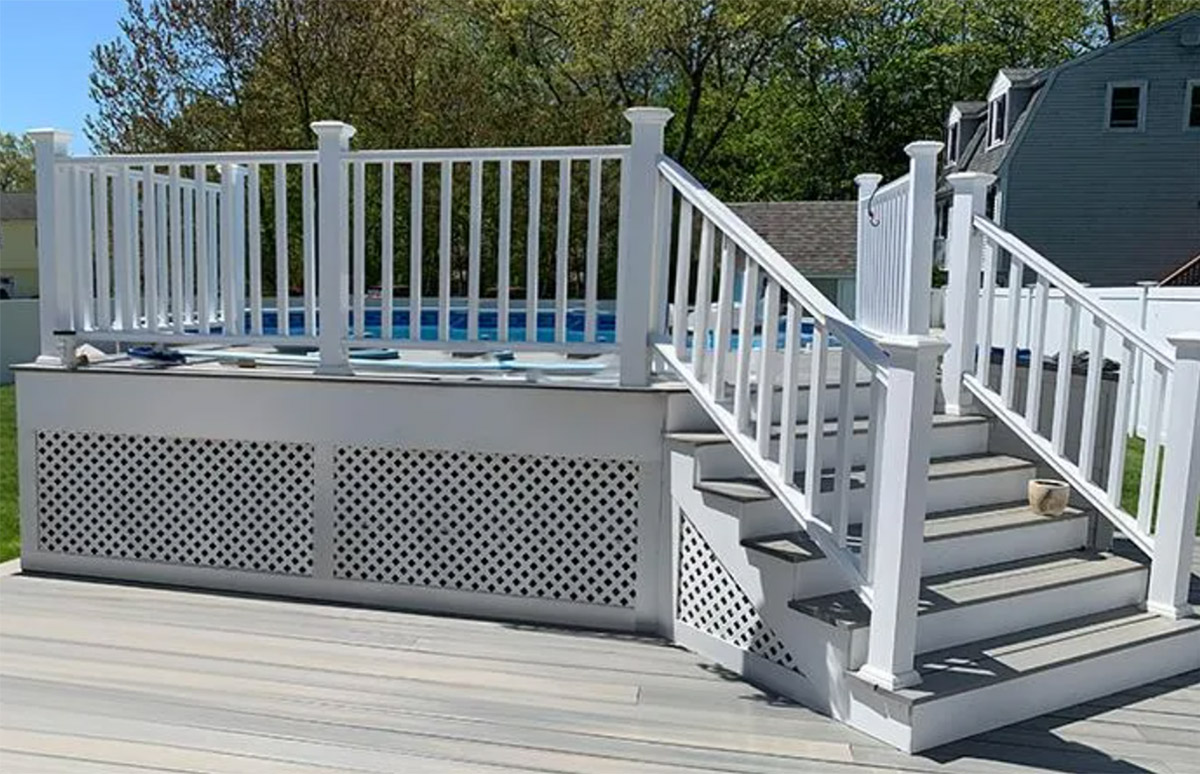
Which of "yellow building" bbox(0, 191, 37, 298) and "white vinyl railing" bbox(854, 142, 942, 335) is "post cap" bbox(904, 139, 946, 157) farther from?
"yellow building" bbox(0, 191, 37, 298)

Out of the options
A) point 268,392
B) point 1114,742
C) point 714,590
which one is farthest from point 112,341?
point 1114,742

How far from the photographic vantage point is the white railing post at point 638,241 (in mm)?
3625

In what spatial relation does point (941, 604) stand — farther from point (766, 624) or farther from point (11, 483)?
point (11, 483)

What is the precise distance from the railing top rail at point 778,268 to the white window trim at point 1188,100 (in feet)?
60.6

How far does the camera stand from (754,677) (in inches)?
130

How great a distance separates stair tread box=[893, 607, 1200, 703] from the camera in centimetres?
288

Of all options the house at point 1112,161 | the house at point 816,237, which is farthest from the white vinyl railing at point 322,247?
the house at point 1112,161

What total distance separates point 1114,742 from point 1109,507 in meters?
1.16

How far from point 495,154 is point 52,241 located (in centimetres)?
220

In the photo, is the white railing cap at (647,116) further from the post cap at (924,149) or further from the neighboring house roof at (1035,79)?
the neighboring house roof at (1035,79)

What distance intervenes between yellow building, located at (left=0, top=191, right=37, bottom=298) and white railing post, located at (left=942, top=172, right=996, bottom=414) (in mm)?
30347

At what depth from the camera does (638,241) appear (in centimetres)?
365

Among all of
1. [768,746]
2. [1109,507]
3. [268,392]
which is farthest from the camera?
[268,392]

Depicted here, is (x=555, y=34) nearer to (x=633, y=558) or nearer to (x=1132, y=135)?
(x=1132, y=135)
